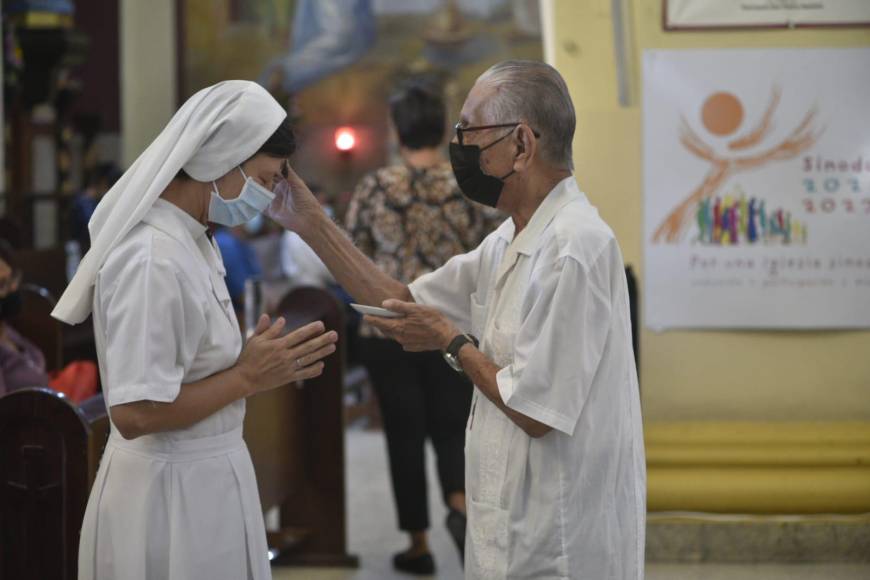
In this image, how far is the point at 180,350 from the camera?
219cm

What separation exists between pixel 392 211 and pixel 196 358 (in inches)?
88.5

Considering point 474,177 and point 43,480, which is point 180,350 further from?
point 43,480

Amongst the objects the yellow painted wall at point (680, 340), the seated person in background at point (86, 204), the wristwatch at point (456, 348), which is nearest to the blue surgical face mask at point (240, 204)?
the wristwatch at point (456, 348)

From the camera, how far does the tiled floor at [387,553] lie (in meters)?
4.33

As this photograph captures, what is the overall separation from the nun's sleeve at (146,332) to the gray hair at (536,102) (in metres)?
0.71

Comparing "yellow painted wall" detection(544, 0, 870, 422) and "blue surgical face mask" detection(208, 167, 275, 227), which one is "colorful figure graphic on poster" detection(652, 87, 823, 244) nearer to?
"yellow painted wall" detection(544, 0, 870, 422)

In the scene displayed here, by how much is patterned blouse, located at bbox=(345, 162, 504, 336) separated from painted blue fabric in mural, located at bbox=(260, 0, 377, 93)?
375 inches

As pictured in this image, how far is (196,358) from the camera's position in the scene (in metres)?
2.27

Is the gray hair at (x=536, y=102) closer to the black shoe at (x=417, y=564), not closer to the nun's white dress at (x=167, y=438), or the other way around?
the nun's white dress at (x=167, y=438)

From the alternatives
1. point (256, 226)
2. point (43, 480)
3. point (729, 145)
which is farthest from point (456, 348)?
point (256, 226)

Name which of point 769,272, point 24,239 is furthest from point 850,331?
point 24,239

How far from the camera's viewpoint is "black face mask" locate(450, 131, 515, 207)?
2.50 meters

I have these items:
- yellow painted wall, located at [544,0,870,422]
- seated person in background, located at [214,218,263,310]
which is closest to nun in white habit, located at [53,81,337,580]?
yellow painted wall, located at [544,0,870,422]

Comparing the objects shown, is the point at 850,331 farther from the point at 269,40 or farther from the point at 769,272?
the point at 269,40
